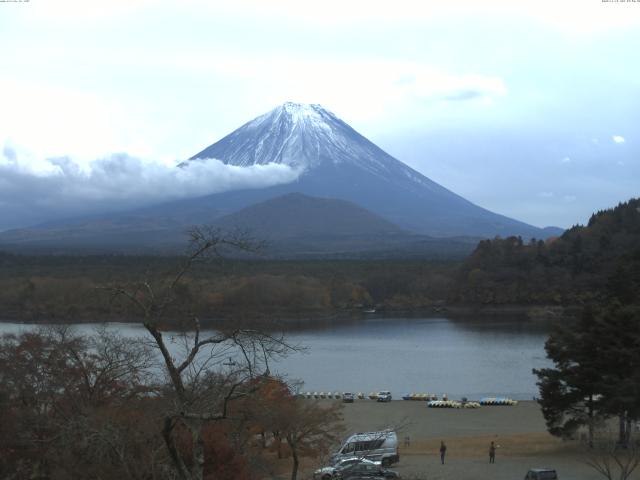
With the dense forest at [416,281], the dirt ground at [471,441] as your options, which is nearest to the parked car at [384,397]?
the dirt ground at [471,441]

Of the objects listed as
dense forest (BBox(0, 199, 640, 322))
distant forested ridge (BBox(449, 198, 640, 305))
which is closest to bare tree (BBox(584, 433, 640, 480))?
dense forest (BBox(0, 199, 640, 322))

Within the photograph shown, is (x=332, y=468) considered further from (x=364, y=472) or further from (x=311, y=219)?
(x=311, y=219)

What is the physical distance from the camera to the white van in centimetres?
1263

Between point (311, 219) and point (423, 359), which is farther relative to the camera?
point (311, 219)

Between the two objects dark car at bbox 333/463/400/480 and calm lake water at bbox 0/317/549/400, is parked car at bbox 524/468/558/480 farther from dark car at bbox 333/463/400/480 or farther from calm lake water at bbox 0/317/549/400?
calm lake water at bbox 0/317/549/400

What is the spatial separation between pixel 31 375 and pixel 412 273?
5750 cm

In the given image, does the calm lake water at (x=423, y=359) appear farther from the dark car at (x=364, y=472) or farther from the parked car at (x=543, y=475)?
the parked car at (x=543, y=475)

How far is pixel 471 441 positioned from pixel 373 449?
402 cm

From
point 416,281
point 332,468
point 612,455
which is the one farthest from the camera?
point 416,281

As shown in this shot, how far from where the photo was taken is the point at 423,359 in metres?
31.9

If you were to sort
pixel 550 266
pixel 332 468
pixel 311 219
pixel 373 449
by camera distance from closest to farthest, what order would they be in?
pixel 332 468
pixel 373 449
pixel 550 266
pixel 311 219

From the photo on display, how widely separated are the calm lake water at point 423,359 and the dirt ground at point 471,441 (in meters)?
2.62

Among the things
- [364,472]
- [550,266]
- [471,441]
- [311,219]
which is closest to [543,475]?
[364,472]

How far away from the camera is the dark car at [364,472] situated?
10.5 meters
